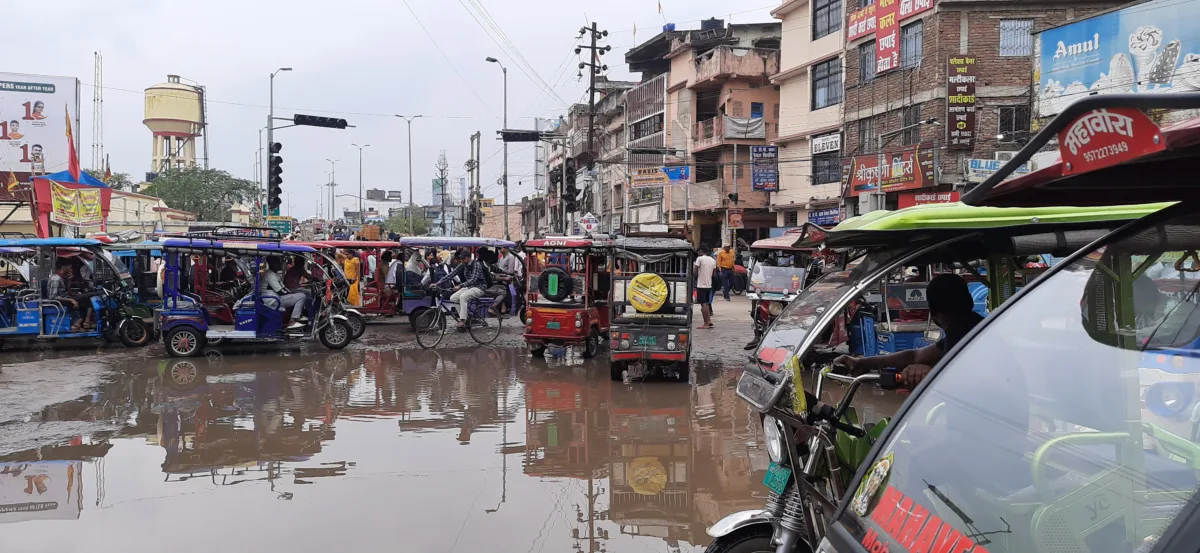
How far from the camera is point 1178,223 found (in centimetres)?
198

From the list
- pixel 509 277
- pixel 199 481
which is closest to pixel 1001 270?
pixel 199 481

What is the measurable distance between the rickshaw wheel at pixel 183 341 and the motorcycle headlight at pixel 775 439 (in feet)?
39.2

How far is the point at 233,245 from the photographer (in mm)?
12742

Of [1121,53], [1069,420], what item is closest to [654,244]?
[1069,420]

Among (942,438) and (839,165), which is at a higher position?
(839,165)

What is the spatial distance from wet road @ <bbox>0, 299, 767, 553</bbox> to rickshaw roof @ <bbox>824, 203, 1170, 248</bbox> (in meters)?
2.55

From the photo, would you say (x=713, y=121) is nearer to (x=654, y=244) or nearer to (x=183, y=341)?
(x=654, y=244)

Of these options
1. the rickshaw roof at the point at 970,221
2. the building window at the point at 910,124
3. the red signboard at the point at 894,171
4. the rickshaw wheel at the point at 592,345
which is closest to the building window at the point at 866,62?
the building window at the point at 910,124

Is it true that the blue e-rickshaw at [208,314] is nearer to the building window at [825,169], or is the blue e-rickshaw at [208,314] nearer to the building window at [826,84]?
the building window at [825,169]

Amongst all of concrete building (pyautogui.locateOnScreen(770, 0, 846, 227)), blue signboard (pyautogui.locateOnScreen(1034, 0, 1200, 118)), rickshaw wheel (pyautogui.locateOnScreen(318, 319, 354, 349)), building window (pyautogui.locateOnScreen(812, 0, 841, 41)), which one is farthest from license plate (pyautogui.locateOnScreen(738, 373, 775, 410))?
building window (pyautogui.locateOnScreen(812, 0, 841, 41))

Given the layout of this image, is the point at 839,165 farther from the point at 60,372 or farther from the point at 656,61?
the point at 60,372

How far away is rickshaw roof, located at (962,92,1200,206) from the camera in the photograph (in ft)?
5.27

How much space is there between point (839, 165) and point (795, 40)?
5.88 metres

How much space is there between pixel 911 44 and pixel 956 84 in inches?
102
